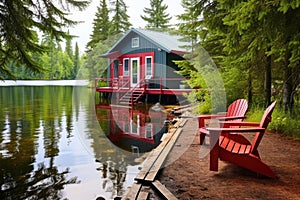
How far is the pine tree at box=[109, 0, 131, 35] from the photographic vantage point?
31453 millimetres

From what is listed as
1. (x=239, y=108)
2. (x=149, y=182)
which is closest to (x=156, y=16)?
(x=239, y=108)

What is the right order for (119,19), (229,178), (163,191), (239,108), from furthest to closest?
(119,19)
(239,108)
(229,178)
(163,191)

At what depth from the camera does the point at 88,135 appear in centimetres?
734

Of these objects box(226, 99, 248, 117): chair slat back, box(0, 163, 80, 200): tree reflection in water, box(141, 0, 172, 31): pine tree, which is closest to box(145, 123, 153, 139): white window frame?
box(0, 163, 80, 200): tree reflection in water

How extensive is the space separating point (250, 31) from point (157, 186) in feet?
8.39

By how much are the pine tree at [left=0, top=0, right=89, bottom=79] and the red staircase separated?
8214 mm

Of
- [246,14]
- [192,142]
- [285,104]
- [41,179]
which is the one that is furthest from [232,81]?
[41,179]

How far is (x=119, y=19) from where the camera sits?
1259 inches

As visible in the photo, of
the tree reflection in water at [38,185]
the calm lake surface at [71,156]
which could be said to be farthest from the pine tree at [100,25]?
the tree reflection in water at [38,185]

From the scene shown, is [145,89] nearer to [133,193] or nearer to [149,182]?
[149,182]

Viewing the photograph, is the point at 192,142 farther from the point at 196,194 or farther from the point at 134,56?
the point at 134,56

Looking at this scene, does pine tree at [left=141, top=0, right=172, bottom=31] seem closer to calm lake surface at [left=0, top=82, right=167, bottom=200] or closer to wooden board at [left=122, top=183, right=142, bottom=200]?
calm lake surface at [left=0, top=82, right=167, bottom=200]

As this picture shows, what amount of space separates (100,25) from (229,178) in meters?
34.8

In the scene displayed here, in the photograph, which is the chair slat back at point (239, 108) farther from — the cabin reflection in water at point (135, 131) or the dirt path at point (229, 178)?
the cabin reflection in water at point (135, 131)
